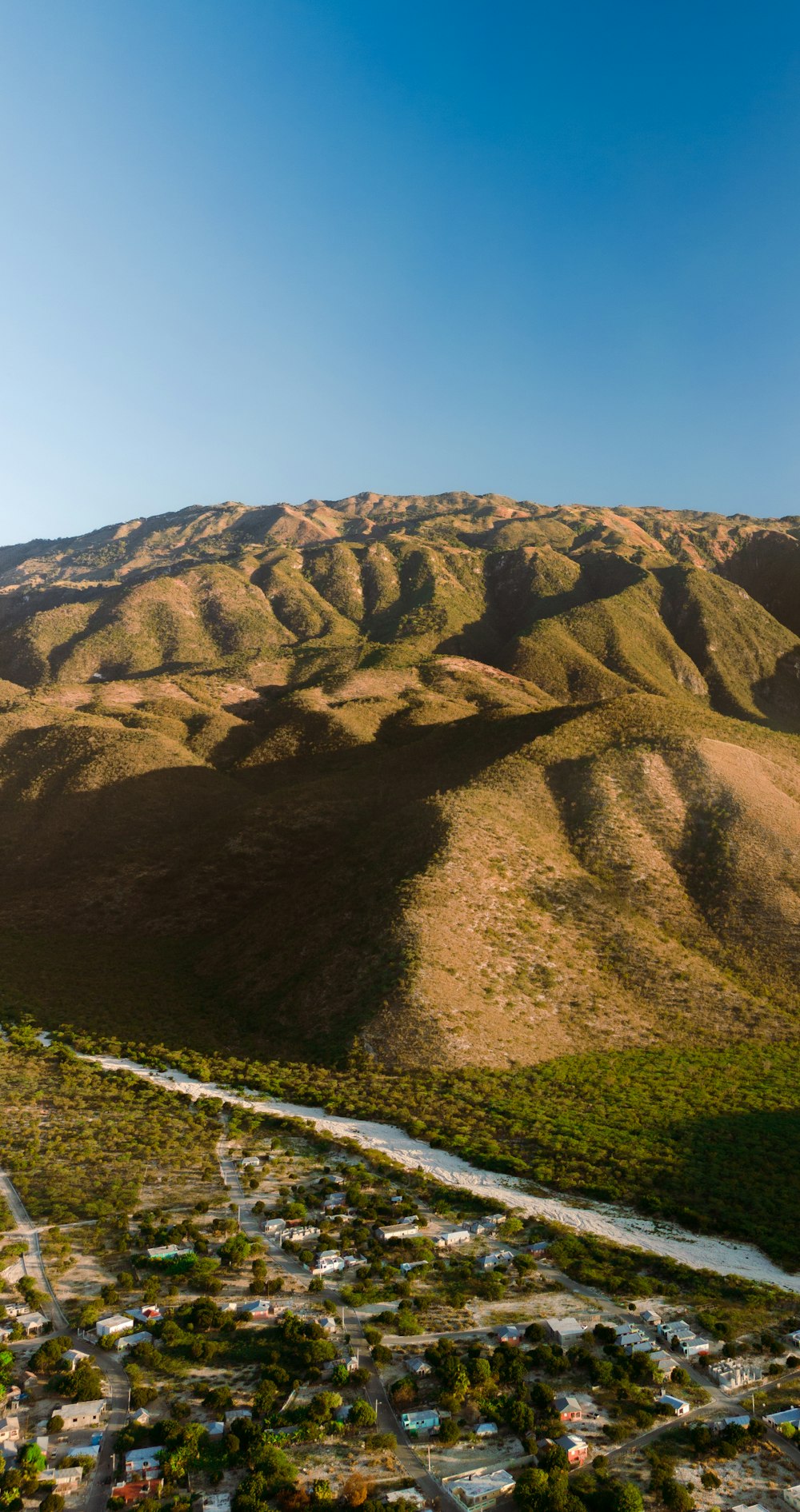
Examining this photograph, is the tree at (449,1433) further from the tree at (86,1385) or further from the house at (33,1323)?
the house at (33,1323)

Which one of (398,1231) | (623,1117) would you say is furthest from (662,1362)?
(623,1117)

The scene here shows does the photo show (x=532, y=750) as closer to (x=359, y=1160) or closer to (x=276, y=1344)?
(x=359, y=1160)

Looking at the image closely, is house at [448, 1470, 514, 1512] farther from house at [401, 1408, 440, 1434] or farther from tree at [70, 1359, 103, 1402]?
tree at [70, 1359, 103, 1402]

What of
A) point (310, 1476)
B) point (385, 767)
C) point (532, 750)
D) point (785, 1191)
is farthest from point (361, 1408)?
point (385, 767)

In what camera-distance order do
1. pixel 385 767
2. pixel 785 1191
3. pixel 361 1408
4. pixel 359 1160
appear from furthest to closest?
pixel 385 767
pixel 359 1160
pixel 785 1191
pixel 361 1408

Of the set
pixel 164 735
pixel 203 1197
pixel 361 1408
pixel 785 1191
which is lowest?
pixel 203 1197

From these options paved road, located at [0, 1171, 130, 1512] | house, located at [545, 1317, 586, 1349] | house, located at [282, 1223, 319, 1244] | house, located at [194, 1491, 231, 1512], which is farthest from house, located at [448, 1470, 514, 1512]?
house, located at [282, 1223, 319, 1244]
